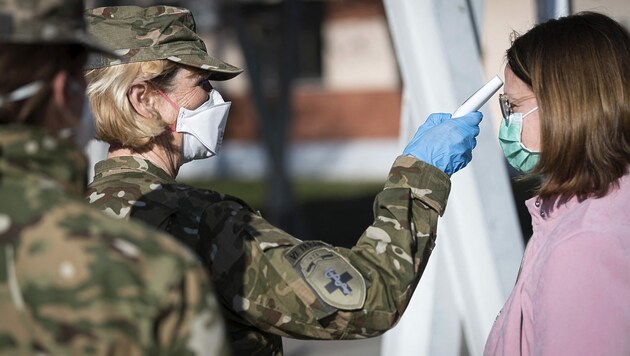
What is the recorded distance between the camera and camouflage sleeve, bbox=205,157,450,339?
1989 millimetres

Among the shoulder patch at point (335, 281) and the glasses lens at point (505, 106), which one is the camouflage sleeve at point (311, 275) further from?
the glasses lens at point (505, 106)

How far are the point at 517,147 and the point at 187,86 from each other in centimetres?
93

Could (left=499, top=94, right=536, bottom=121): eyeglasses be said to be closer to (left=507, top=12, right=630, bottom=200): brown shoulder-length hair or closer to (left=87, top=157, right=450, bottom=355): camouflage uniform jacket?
(left=507, top=12, right=630, bottom=200): brown shoulder-length hair

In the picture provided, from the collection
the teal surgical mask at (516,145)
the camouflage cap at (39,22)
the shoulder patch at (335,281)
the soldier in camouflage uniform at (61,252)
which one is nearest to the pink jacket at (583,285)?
the teal surgical mask at (516,145)

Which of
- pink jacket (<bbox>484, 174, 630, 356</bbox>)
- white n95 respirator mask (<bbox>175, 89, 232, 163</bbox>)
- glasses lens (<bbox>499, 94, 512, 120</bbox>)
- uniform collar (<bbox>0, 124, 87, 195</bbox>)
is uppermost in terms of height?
uniform collar (<bbox>0, 124, 87, 195</bbox>)

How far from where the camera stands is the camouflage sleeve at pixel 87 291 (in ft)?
4.16

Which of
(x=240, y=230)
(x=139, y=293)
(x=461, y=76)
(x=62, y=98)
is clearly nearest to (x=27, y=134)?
(x=62, y=98)

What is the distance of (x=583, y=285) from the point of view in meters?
1.99

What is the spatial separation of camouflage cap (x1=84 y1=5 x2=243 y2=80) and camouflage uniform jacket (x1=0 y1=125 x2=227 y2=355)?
3.34ft

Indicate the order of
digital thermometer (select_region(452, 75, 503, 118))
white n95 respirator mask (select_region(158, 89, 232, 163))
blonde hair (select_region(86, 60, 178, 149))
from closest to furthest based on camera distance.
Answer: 1. blonde hair (select_region(86, 60, 178, 149))
2. white n95 respirator mask (select_region(158, 89, 232, 163))
3. digital thermometer (select_region(452, 75, 503, 118))

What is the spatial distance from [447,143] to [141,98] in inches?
32.7

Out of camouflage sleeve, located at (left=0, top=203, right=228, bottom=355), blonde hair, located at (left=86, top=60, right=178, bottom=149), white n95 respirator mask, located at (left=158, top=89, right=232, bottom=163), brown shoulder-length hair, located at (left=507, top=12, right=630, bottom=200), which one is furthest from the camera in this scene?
white n95 respirator mask, located at (left=158, top=89, right=232, bottom=163)

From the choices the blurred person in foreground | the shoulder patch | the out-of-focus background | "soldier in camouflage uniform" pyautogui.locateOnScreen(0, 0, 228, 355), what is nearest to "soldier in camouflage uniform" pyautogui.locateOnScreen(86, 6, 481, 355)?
the shoulder patch

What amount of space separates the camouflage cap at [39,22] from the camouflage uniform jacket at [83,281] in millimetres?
152
